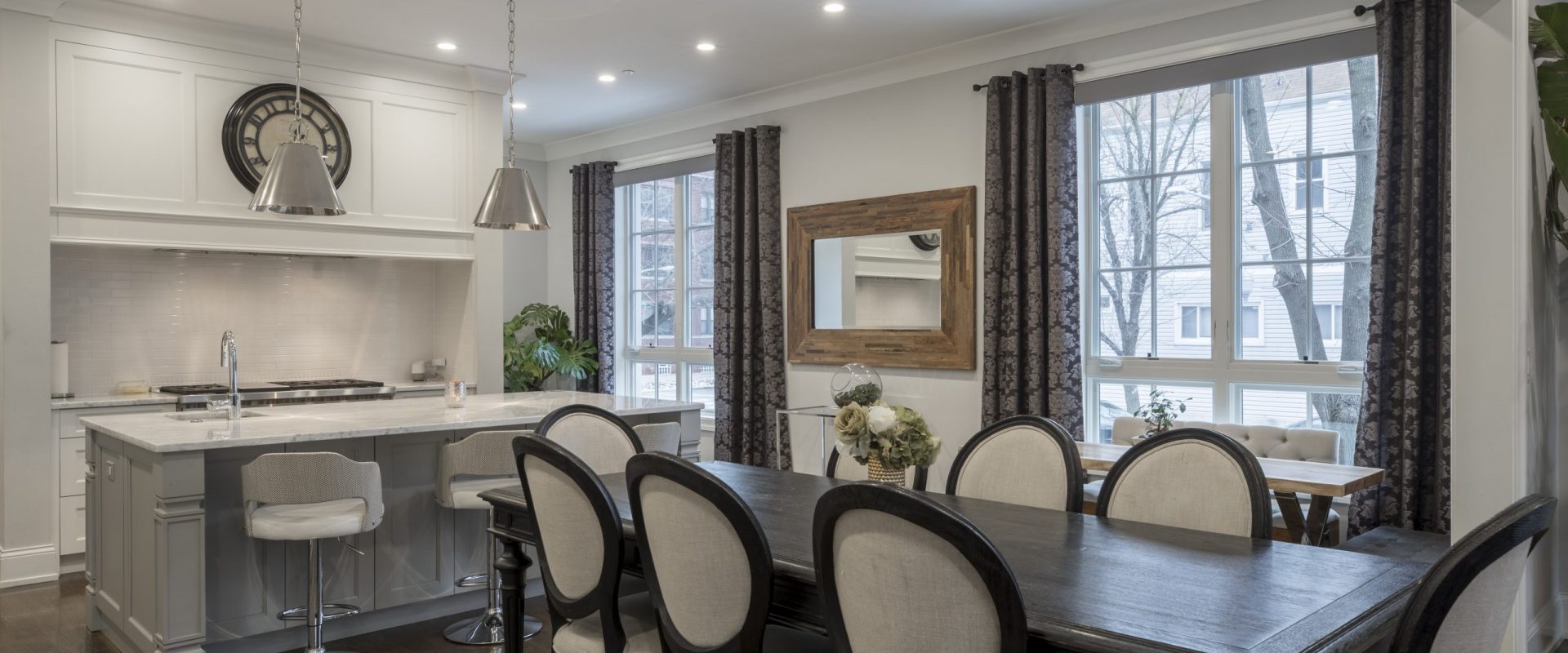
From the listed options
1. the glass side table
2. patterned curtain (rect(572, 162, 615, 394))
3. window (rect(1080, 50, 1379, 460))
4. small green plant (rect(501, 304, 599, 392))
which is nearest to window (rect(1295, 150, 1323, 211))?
window (rect(1080, 50, 1379, 460))

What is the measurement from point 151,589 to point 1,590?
189 centimetres

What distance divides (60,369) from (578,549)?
4.20m

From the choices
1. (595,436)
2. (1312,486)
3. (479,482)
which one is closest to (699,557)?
(595,436)

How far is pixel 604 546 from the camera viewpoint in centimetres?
221

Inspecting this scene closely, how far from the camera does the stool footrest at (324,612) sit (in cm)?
353

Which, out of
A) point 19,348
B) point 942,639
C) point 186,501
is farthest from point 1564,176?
point 19,348

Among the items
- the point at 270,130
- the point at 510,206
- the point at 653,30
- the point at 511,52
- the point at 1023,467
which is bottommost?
the point at 1023,467

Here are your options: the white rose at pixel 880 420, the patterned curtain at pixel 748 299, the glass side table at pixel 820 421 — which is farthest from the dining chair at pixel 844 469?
the patterned curtain at pixel 748 299

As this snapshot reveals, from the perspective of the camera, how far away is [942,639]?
1.51 metres

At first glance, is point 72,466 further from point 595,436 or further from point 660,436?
point 595,436

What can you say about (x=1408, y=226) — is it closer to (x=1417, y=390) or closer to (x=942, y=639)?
(x=1417, y=390)

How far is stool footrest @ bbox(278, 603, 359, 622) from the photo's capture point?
139 inches

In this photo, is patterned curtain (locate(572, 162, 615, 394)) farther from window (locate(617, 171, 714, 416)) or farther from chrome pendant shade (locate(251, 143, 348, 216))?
chrome pendant shade (locate(251, 143, 348, 216))

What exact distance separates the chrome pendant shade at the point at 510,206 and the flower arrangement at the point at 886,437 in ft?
6.60
